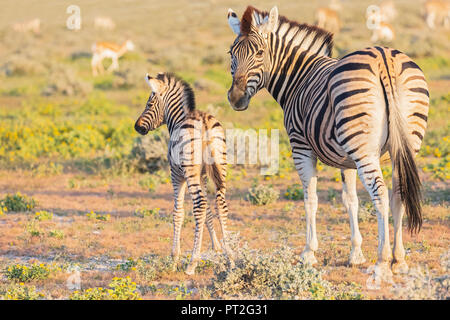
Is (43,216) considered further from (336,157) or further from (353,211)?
(336,157)

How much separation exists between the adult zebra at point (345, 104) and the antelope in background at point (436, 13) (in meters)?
37.3

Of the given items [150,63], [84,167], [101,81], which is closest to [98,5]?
[150,63]

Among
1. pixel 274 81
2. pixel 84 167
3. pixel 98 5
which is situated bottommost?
pixel 84 167

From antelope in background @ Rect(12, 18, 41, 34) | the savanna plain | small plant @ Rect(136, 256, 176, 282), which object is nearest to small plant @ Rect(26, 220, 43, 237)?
the savanna plain

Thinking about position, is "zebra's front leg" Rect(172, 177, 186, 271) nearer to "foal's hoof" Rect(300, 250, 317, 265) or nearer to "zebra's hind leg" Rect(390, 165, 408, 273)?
"foal's hoof" Rect(300, 250, 317, 265)

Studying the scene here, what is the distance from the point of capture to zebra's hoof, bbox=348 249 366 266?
22.8 feet

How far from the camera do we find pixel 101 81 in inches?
1022

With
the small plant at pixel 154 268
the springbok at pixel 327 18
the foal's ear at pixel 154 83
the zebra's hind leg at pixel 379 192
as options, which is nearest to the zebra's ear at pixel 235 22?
the foal's ear at pixel 154 83

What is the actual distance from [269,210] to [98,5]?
257ft

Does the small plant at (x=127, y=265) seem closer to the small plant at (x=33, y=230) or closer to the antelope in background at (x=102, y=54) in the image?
the small plant at (x=33, y=230)

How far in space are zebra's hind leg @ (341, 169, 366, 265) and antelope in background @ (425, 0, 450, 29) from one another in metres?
37.3

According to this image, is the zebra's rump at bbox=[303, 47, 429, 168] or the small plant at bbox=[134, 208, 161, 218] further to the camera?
the small plant at bbox=[134, 208, 161, 218]

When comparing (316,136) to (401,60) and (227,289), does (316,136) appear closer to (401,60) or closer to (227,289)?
(401,60)

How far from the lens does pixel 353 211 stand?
7.07 metres
